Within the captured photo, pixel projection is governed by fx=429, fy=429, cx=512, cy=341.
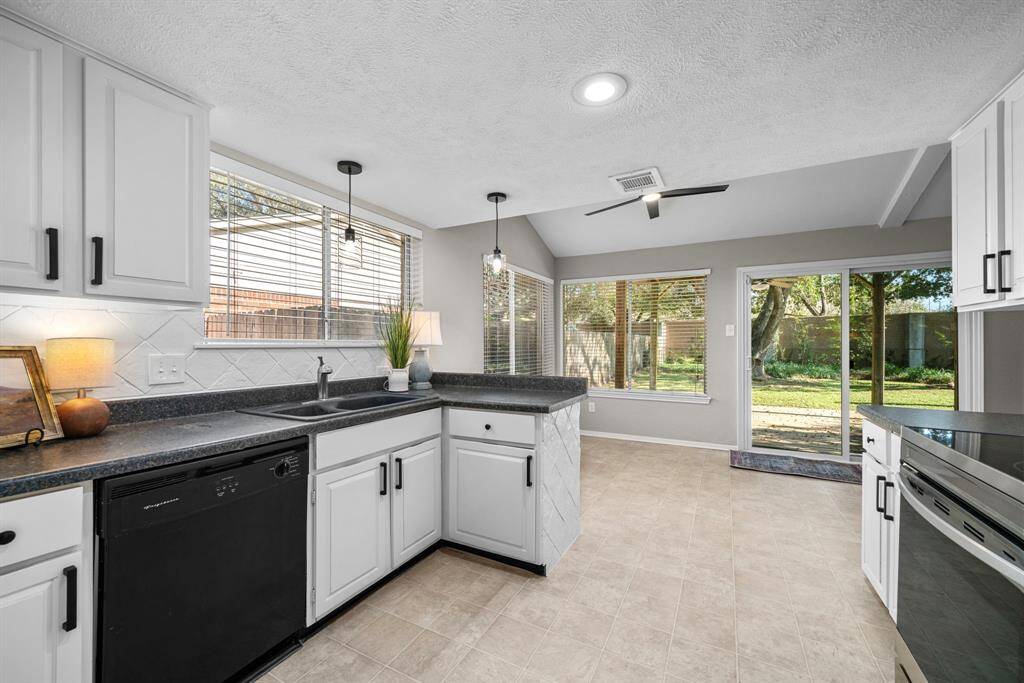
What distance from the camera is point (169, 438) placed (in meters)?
1.46

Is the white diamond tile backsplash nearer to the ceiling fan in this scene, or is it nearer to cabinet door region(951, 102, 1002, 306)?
the ceiling fan

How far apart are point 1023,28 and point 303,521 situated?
2.99 m

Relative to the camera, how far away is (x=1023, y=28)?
133 centimetres

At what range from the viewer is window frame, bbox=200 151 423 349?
210cm

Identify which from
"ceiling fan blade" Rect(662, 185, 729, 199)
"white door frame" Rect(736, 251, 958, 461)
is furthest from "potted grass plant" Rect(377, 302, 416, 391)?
"white door frame" Rect(736, 251, 958, 461)

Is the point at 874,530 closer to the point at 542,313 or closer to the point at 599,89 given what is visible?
the point at 599,89

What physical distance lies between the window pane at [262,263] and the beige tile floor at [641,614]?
1527 mm

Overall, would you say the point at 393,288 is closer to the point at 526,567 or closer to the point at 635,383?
the point at 526,567

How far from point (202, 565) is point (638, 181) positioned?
8.95 ft

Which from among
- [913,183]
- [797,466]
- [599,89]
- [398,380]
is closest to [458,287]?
[398,380]

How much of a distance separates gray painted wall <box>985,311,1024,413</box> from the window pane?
495cm

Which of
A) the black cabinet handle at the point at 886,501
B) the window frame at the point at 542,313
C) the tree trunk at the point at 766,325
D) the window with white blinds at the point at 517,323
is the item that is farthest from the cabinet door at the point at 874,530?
the window with white blinds at the point at 517,323

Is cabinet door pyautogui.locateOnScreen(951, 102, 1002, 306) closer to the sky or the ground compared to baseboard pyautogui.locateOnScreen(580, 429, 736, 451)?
closer to the sky

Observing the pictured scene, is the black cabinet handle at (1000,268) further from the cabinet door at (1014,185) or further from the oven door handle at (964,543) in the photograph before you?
the oven door handle at (964,543)
